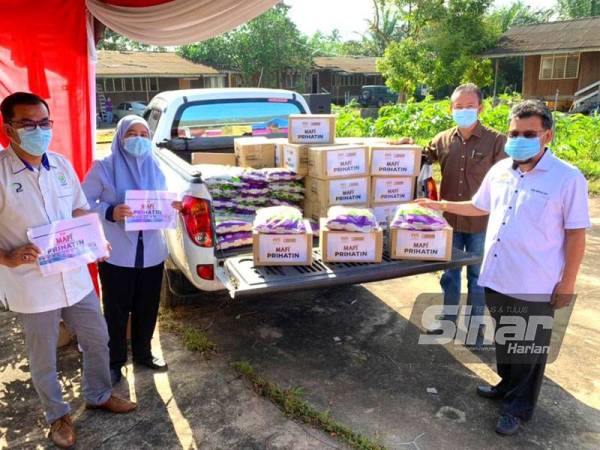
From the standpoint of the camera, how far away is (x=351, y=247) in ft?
11.7

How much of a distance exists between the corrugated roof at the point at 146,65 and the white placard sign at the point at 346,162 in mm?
31320

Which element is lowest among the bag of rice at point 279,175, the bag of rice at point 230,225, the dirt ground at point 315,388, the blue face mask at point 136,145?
the dirt ground at point 315,388

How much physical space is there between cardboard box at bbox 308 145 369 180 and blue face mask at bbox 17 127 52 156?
199cm

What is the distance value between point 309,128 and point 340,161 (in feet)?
1.89

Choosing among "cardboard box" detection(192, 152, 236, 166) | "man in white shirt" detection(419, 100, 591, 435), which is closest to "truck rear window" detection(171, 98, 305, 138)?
"cardboard box" detection(192, 152, 236, 166)

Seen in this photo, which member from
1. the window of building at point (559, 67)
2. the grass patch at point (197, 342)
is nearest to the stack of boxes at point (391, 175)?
the grass patch at point (197, 342)

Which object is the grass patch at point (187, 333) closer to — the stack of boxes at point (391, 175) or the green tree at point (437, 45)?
the stack of boxes at point (391, 175)

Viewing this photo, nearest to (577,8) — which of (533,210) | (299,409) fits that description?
(533,210)

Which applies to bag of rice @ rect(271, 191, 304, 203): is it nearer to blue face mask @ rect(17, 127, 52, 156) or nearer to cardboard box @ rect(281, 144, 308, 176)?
cardboard box @ rect(281, 144, 308, 176)

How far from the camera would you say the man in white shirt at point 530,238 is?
9.39 feet

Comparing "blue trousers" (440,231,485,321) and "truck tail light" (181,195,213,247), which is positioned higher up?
"truck tail light" (181,195,213,247)

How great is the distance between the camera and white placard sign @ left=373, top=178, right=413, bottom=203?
4215 mm

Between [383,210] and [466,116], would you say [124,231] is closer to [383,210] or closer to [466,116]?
[383,210]

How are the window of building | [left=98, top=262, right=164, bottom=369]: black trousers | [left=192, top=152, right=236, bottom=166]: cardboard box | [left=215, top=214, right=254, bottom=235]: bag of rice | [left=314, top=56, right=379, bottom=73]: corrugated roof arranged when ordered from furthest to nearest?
[left=314, top=56, right=379, bottom=73]: corrugated roof → the window of building → [left=192, top=152, right=236, bottom=166]: cardboard box → [left=215, top=214, right=254, bottom=235]: bag of rice → [left=98, top=262, right=164, bottom=369]: black trousers
